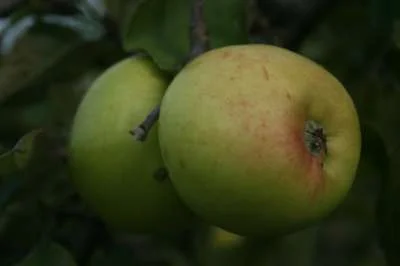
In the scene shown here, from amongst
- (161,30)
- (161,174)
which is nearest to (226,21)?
(161,30)

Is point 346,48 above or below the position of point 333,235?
above

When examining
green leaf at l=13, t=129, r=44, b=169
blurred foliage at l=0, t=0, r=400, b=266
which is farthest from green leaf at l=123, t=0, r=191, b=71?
green leaf at l=13, t=129, r=44, b=169

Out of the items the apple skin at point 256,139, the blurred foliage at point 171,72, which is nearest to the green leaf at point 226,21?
the blurred foliage at point 171,72

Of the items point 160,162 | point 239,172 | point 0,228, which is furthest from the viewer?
point 0,228

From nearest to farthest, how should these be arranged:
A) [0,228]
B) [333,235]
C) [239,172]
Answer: [239,172], [0,228], [333,235]

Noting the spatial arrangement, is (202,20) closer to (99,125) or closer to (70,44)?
(99,125)

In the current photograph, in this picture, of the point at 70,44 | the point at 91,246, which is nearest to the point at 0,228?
the point at 91,246
